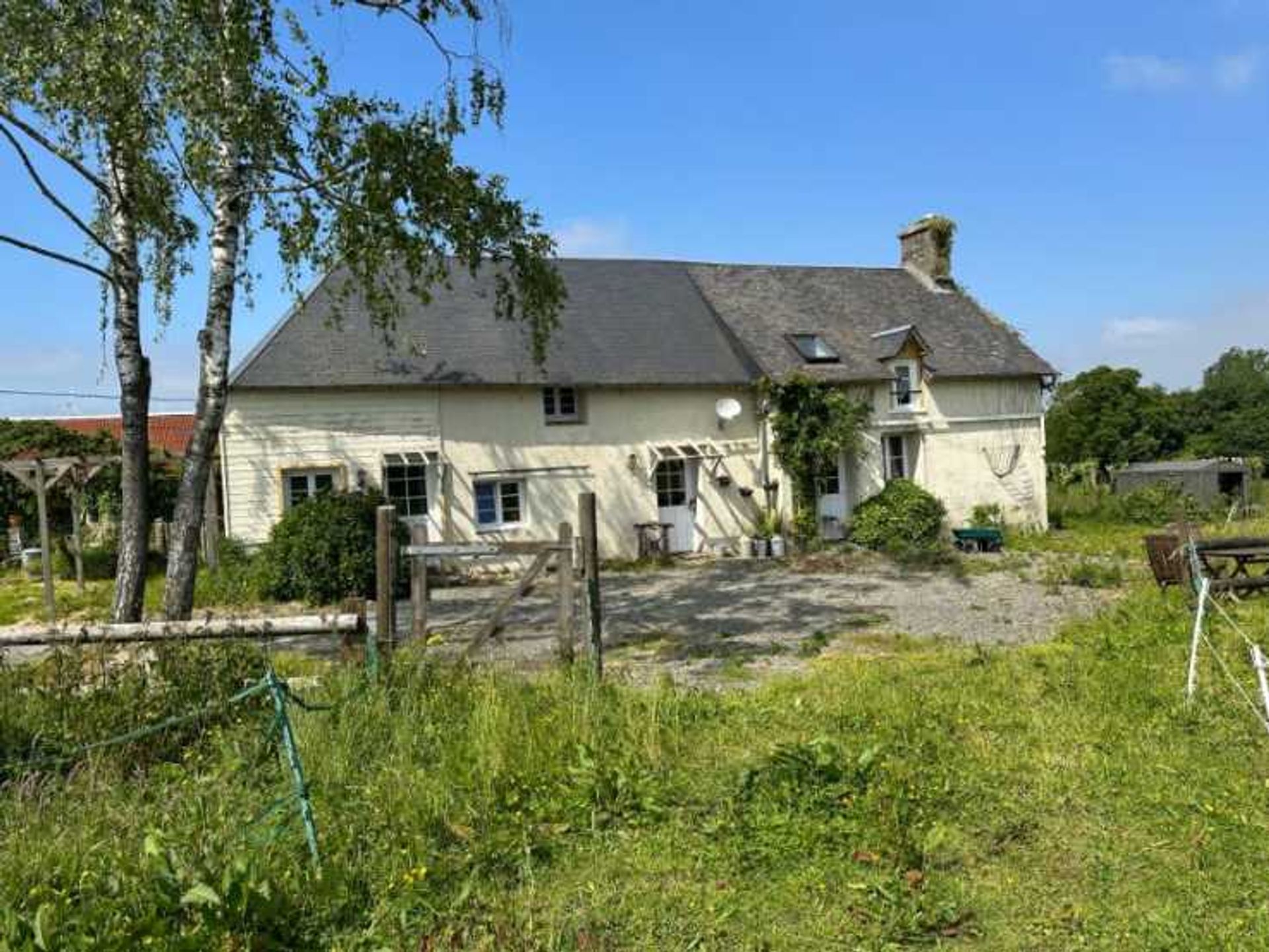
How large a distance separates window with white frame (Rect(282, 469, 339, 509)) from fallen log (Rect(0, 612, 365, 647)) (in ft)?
38.6

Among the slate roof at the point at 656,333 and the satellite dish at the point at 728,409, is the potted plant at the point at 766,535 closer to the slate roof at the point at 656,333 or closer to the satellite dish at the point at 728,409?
the satellite dish at the point at 728,409

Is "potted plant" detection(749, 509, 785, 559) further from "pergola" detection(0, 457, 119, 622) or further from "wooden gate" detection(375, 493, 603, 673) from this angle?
"pergola" detection(0, 457, 119, 622)

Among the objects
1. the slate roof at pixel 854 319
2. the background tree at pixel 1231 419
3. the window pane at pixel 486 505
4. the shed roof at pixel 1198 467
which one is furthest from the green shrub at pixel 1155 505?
the background tree at pixel 1231 419

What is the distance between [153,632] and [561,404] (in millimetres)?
14188

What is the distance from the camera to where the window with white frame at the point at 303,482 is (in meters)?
17.1

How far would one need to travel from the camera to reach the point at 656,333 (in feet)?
69.4

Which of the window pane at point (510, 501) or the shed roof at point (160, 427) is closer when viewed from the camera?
the window pane at point (510, 501)

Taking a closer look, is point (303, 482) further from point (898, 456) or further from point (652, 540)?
point (898, 456)

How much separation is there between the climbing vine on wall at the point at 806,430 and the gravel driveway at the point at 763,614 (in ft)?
9.32

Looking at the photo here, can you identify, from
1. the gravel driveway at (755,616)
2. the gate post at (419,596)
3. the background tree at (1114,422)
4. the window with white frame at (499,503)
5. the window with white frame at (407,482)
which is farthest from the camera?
the background tree at (1114,422)

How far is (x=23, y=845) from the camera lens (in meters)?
3.84

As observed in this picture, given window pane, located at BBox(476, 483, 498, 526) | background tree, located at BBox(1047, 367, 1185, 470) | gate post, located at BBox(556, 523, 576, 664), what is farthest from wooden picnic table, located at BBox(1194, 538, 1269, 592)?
background tree, located at BBox(1047, 367, 1185, 470)

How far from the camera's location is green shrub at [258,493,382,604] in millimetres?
14383

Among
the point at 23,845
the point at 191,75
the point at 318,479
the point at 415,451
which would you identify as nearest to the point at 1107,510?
the point at 415,451
